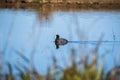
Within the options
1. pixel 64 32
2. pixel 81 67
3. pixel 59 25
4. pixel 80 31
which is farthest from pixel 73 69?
pixel 59 25

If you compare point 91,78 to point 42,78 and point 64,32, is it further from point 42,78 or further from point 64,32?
point 64,32

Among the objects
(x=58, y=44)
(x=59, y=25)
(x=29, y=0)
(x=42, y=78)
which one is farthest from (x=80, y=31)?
(x=29, y=0)

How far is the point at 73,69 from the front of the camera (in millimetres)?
4293

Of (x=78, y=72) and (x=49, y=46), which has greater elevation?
(x=78, y=72)

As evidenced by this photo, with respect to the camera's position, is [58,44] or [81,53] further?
[58,44]

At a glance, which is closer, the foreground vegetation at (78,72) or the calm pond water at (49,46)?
the foreground vegetation at (78,72)

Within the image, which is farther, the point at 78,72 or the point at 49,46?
the point at 49,46

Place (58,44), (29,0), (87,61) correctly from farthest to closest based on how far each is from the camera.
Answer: (29,0) < (58,44) < (87,61)

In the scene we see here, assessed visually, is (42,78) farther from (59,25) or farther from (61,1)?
(61,1)

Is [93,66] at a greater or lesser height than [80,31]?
lesser

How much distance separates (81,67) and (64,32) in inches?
889

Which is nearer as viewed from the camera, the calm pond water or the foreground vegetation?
the foreground vegetation

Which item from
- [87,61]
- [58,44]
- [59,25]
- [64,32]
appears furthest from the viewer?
[59,25]

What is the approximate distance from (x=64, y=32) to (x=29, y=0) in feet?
109
